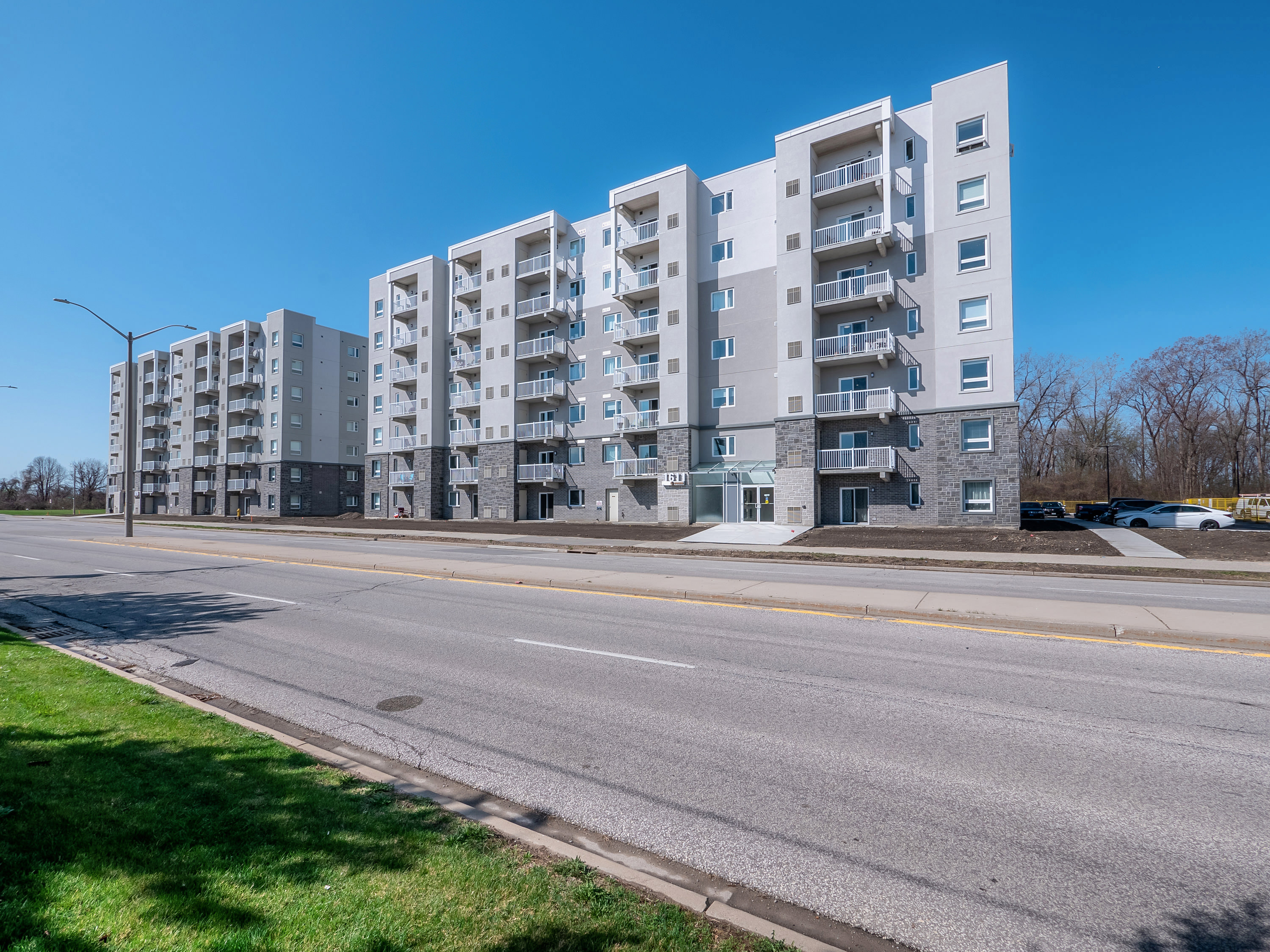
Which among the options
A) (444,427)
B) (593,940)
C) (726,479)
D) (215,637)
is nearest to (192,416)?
(444,427)

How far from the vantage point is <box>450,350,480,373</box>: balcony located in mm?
49375

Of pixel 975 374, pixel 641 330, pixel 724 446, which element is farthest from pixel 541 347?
pixel 975 374

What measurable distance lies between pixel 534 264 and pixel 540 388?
9560 millimetres

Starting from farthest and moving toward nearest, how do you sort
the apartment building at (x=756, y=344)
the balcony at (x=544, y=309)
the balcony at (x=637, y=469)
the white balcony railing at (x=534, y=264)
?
1. the white balcony railing at (x=534, y=264)
2. the balcony at (x=544, y=309)
3. the balcony at (x=637, y=469)
4. the apartment building at (x=756, y=344)

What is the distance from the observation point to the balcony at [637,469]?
129 feet

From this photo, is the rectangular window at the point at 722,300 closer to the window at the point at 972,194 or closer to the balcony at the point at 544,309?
the balcony at the point at 544,309

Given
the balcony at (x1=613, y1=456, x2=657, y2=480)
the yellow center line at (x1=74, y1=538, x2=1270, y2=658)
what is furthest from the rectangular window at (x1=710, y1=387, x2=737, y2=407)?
the yellow center line at (x1=74, y1=538, x2=1270, y2=658)

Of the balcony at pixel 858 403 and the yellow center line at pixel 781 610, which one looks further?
the balcony at pixel 858 403

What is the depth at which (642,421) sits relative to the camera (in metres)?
39.4

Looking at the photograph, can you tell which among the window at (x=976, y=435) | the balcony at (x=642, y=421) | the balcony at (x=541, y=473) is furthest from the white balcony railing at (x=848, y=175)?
the balcony at (x=541, y=473)

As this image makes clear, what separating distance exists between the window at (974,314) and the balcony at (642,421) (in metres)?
17.5

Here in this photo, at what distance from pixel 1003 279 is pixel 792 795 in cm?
3289

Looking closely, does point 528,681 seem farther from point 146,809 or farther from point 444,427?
point 444,427

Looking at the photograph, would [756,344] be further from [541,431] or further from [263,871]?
[263,871]
